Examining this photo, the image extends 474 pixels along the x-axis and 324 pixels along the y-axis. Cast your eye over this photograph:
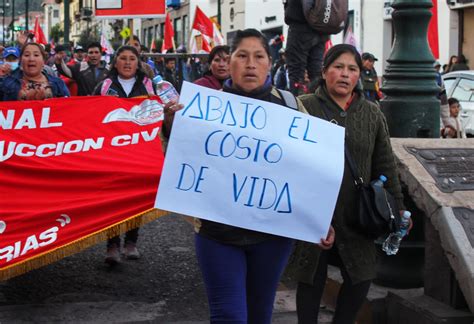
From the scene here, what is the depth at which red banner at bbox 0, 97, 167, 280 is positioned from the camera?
5.46m

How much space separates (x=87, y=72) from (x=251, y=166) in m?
7.16

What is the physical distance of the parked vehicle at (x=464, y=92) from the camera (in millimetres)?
14234

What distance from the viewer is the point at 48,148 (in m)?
5.86

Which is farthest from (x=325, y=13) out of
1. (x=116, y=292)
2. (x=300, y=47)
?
(x=116, y=292)

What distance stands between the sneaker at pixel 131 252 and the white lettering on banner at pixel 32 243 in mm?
1509

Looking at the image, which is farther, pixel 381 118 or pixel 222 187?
pixel 381 118

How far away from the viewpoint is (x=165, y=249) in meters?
7.52

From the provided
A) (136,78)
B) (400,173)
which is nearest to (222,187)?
(400,173)

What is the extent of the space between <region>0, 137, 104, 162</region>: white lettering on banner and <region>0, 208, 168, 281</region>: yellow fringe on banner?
62 centimetres

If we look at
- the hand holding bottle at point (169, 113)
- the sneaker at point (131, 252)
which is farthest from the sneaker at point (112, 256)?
the hand holding bottle at point (169, 113)

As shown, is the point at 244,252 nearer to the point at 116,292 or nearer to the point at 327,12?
the point at 116,292

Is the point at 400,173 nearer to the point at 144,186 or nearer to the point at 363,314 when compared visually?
the point at 363,314

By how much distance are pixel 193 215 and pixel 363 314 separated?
2154 mm

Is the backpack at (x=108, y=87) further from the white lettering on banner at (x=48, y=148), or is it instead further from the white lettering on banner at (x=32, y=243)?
the white lettering on banner at (x=32, y=243)
